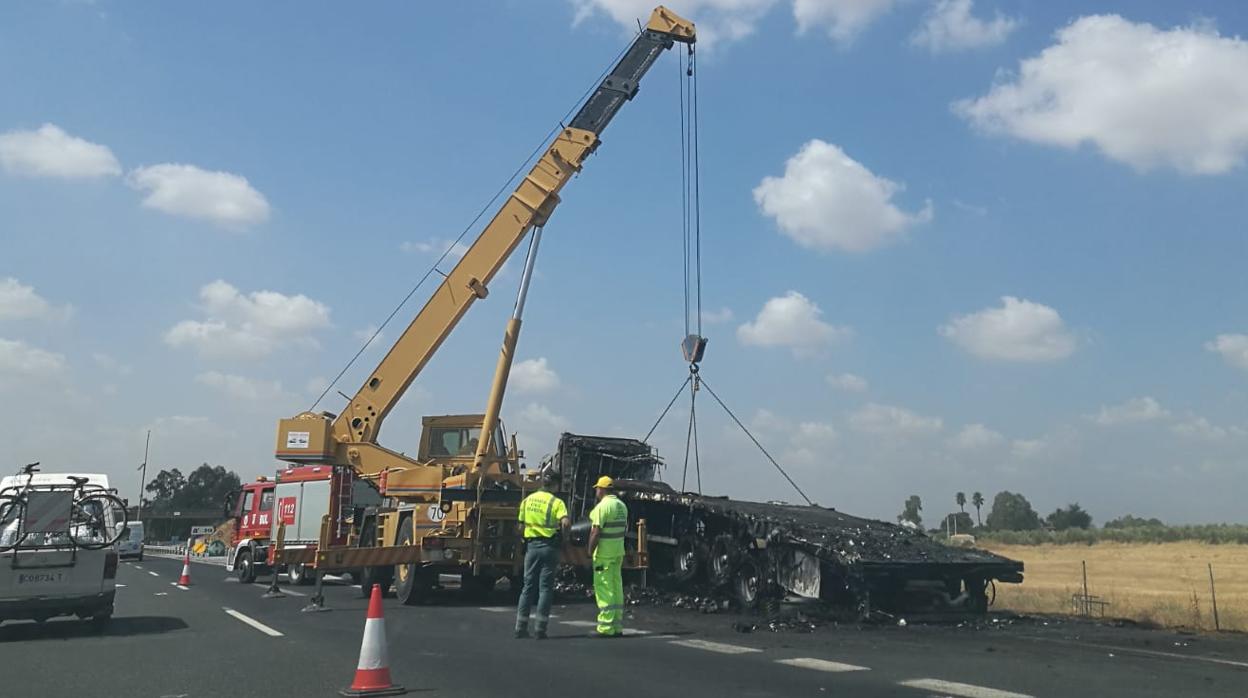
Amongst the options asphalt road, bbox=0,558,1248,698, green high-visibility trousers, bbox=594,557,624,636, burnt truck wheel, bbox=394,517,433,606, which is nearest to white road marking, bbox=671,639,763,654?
asphalt road, bbox=0,558,1248,698

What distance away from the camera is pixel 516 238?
18.2 m

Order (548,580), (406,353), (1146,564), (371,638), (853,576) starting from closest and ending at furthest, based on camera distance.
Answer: (371,638) < (548,580) < (853,576) < (406,353) < (1146,564)

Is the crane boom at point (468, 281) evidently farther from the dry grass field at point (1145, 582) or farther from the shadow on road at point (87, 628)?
the dry grass field at point (1145, 582)

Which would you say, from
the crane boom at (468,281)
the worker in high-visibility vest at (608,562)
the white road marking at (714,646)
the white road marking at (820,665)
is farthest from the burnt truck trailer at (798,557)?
the crane boom at (468,281)

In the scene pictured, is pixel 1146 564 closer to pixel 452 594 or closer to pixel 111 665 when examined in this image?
pixel 452 594

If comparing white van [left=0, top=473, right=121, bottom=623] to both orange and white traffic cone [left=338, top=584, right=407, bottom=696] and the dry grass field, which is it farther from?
the dry grass field

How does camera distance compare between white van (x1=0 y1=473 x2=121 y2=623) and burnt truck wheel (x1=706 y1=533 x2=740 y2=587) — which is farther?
burnt truck wheel (x1=706 y1=533 x2=740 y2=587)

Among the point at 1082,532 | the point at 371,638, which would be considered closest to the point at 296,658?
the point at 371,638

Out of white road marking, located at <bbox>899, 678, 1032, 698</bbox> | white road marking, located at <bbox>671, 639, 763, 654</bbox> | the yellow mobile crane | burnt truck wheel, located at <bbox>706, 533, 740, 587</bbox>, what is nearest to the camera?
white road marking, located at <bbox>899, 678, 1032, 698</bbox>

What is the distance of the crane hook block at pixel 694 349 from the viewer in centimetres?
1648

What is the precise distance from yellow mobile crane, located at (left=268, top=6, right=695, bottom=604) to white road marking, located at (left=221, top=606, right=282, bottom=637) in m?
1.14

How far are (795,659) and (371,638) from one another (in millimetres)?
3598

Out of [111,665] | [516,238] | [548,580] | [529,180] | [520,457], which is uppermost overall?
[529,180]

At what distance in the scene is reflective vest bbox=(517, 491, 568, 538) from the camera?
10.4 metres
